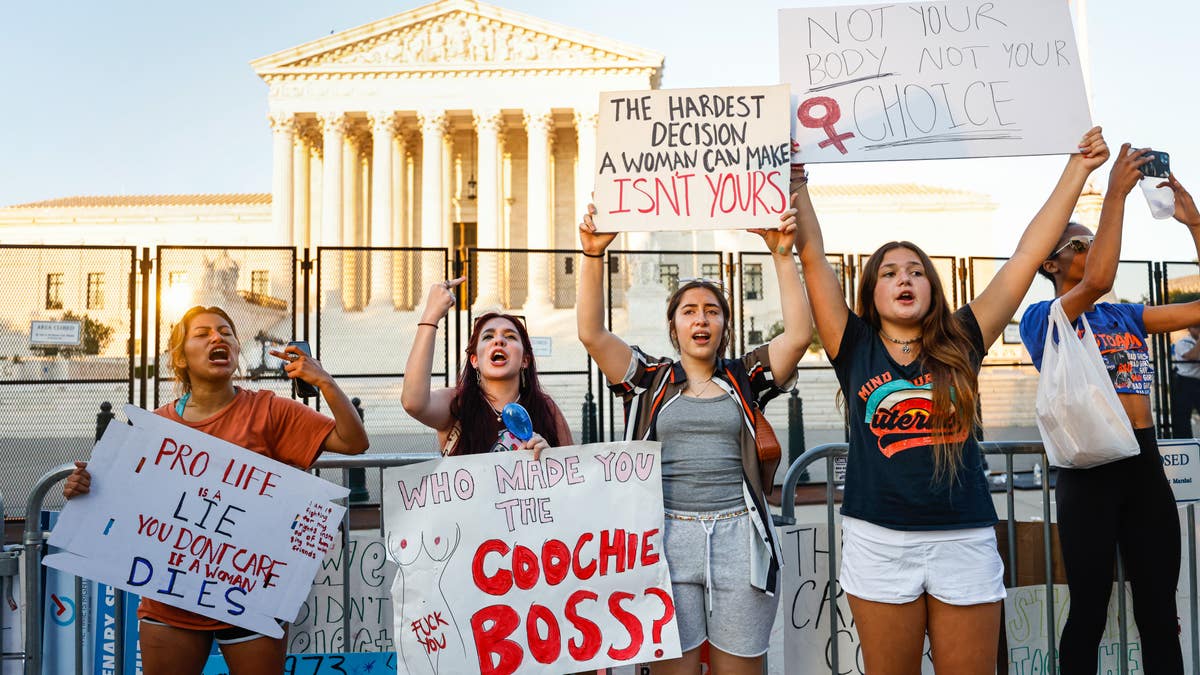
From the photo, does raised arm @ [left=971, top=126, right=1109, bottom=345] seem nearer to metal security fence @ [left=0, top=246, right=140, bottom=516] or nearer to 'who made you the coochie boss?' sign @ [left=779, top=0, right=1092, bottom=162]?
'who made you the coochie boss?' sign @ [left=779, top=0, right=1092, bottom=162]

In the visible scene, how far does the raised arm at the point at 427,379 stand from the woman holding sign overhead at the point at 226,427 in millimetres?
231

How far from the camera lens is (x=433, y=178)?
41656 mm

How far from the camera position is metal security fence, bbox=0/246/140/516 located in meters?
11.4

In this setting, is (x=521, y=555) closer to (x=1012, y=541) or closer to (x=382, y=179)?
(x=1012, y=541)

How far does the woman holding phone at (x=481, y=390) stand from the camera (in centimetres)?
326

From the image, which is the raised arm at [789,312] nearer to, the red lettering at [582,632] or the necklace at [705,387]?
the necklace at [705,387]

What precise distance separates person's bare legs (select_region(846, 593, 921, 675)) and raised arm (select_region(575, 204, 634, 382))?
47.4 inches

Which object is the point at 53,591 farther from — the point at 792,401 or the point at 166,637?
the point at 792,401

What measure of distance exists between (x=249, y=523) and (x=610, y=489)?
1.41 m

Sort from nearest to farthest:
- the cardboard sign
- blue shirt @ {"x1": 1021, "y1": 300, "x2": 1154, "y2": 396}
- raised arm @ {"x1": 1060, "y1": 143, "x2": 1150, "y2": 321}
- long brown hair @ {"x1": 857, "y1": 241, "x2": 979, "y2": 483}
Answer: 1. long brown hair @ {"x1": 857, "y1": 241, "x2": 979, "y2": 483}
2. raised arm @ {"x1": 1060, "y1": 143, "x2": 1150, "y2": 321}
3. blue shirt @ {"x1": 1021, "y1": 300, "x2": 1154, "y2": 396}
4. the cardboard sign

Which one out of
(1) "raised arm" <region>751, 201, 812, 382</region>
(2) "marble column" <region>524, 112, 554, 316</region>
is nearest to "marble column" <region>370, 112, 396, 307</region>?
(2) "marble column" <region>524, 112, 554, 316</region>

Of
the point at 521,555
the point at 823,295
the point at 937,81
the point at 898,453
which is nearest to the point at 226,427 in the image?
the point at 521,555

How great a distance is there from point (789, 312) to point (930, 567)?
1024 millimetres

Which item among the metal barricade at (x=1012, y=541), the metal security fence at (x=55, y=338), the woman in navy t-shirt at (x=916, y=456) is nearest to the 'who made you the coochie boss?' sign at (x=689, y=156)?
the woman in navy t-shirt at (x=916, y=456)
